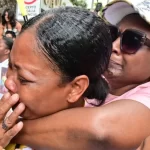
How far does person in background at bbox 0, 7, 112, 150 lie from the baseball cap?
1.26ft

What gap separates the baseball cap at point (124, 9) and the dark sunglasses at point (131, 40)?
0.12m

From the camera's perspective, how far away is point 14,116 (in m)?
1.50

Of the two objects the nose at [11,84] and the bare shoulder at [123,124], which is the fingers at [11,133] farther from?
the bare shoulder at [123,124]

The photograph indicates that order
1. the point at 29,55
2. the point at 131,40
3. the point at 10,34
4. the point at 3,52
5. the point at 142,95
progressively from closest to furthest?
1. the point at 29,55
2. the point at 142,95
3. the point at 131,40
4. the point at 3,52
5. the point at 10,34

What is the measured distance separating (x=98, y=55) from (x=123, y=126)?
306mm

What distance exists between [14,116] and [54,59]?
29 centimetres

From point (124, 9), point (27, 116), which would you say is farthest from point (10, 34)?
point (27, 116)

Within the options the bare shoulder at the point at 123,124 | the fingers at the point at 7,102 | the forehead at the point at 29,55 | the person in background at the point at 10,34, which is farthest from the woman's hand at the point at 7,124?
the person in background at the point at 10,34

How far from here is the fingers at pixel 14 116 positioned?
4.82ft

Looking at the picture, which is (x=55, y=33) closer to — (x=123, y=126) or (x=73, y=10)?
(x=73, y=10)

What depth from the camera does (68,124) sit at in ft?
5.00

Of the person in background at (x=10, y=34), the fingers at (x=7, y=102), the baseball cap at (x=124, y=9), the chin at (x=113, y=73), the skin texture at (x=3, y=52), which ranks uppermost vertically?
the baseball cap at (x=124, y=9)

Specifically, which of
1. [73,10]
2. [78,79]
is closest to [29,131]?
[78,79]

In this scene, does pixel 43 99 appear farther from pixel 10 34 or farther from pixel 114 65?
pixel 10 34
